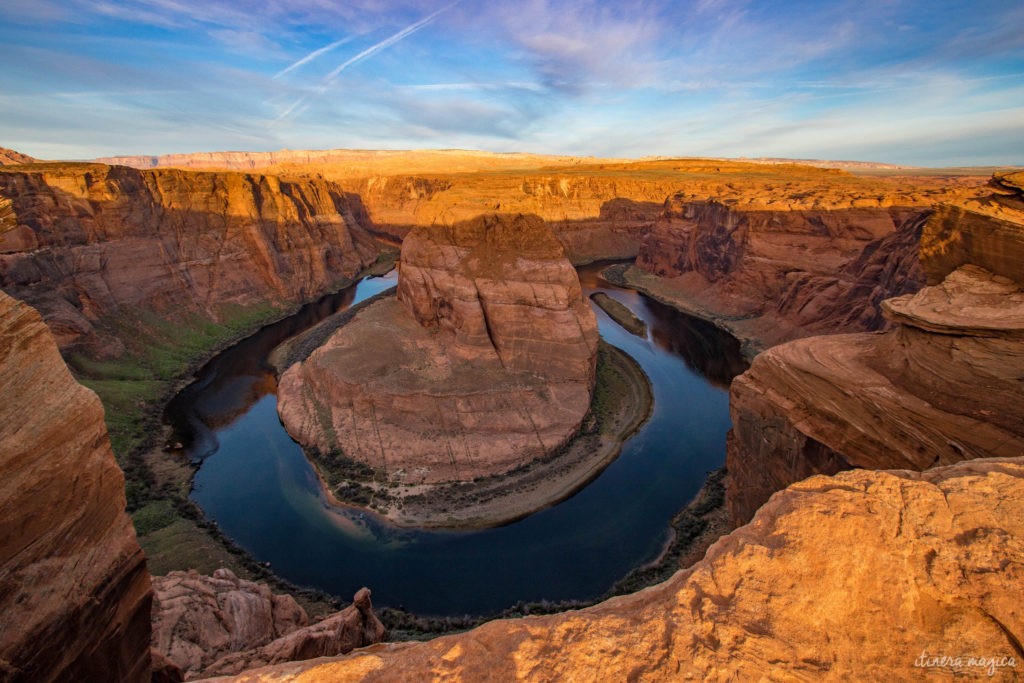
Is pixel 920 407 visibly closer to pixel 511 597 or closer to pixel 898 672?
pixel 898 672

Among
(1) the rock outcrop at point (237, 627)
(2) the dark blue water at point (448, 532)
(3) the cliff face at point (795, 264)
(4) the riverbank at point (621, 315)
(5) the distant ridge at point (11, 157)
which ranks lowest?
(2) the dark blue water at point (448, 532)

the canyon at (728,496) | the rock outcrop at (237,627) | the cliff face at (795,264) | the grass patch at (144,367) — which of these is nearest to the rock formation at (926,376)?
the canyon at (728,496)

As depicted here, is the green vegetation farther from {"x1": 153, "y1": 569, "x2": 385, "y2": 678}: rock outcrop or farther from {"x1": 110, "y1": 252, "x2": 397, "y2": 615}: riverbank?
{"x1": 153, "y1": 569, "x2": 385, "y2": 678}: rock outcrop

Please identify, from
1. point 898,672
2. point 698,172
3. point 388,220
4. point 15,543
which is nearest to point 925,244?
point 898,672

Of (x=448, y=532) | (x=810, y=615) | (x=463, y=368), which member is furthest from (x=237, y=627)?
(x=463, y=368)

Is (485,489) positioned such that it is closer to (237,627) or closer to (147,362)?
(237,627)

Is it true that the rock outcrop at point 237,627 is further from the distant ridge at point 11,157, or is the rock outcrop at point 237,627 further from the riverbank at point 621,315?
the distant ridge at point 11,157

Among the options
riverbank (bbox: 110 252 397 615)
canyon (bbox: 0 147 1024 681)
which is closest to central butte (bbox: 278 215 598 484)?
canyon (bbox: 0 147 1024 681)
